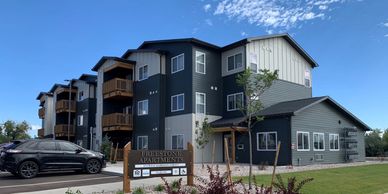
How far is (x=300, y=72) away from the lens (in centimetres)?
3547

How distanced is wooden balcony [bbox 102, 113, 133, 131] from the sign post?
21365 millimetres

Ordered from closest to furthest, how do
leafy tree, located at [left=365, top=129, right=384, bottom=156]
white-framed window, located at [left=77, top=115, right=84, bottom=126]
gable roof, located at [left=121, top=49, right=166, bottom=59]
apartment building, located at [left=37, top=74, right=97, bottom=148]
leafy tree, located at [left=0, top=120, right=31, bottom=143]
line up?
gable roof, located at [left=121, top=49, right=166, bottom=59], leafy tree, located at [left=365, top=129, right=384, bottom=156], apartment building, located at [left=37, top=74, right=97, bottom=148], white-framed window, located at [left=77, top=115, right=84, bottom=126], leafy tree, located at [left=0, top=120, right=31, bottom=143]

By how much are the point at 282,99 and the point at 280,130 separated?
21.0 feet

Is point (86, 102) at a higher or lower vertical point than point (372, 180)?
higher

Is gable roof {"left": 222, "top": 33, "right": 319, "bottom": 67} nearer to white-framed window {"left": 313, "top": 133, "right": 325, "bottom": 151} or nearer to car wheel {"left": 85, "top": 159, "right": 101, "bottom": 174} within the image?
white-framed window {"left": 313, "top": 133, "right": 325, "bottom": 151}

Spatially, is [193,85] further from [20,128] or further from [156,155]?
[20,128]

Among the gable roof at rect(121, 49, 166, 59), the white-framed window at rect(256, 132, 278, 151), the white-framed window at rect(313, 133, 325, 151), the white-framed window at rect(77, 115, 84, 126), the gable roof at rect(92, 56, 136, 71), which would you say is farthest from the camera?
the white-framed window at rect(77, 115, 84, 126)

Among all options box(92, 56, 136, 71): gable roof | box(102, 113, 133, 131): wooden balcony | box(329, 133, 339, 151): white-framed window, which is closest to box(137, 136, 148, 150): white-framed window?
box(102, 113, 133, 131): wooden balcony

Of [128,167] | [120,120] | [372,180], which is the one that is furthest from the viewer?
[120,120]

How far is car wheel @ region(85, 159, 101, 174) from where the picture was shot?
63.6 ft

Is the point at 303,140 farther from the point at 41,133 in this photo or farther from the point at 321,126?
the point at 41,133

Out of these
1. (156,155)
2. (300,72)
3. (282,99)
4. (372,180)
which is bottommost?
(372,180)

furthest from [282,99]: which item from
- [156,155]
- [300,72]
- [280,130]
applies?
[156,155]

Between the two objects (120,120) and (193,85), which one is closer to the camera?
(193,85)
